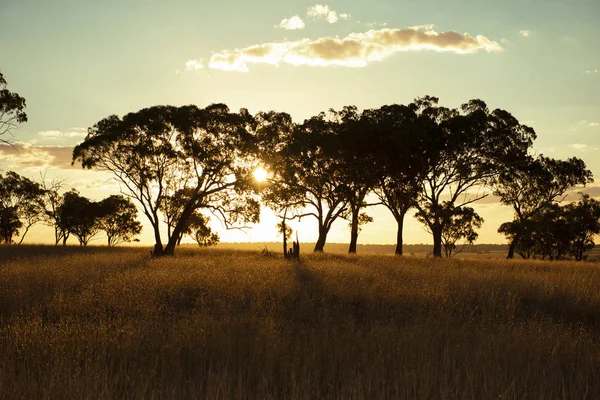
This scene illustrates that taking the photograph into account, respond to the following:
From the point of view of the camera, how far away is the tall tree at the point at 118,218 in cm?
6950

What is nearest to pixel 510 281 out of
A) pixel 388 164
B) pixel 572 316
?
pixel 572 316

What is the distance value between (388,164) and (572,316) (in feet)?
96.3

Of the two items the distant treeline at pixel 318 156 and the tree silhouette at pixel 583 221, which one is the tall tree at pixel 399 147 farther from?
the tree silhouette at pixel 583 221

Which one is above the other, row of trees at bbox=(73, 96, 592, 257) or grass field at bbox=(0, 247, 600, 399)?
row of trees at bbox=(73, 96, 592, 257)

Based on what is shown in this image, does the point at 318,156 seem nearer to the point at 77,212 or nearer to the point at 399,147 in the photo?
the point at 399,147

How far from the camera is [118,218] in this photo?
240 feet

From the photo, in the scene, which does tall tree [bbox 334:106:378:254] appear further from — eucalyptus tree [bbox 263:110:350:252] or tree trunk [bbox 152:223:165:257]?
tree trunk [bbox 152:223:165:257]

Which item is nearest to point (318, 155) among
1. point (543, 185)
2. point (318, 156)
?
point (318, 156)

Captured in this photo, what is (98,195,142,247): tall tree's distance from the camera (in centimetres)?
6950

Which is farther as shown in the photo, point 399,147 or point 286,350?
point 399,147

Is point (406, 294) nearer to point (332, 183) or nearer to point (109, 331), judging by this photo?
point (109, 331)

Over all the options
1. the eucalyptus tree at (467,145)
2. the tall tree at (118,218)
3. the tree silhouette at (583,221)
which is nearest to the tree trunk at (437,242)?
the eucalyptus tree at (467,145)

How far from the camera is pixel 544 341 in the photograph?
8.62 metres

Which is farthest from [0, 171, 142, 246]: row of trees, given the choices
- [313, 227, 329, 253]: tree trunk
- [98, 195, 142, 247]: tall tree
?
[313, 227, 329, 253]: tree trunk
